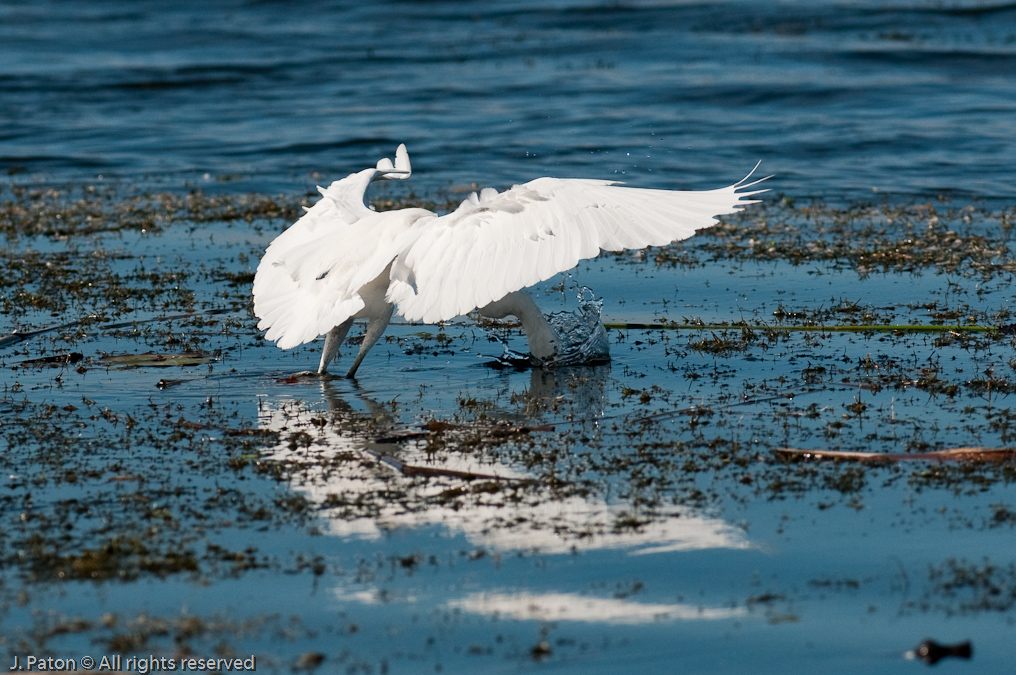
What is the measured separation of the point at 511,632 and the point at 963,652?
1.18 metres

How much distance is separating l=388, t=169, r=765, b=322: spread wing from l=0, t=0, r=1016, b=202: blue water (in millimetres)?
7200

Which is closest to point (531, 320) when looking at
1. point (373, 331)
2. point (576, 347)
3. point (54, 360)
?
point (576, 347)

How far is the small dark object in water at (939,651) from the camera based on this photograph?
10.7ft

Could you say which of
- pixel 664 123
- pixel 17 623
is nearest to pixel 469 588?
pixel 17 623

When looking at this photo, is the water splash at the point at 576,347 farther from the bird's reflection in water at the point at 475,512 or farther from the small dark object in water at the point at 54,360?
the small dark object in water at the point at 54,360

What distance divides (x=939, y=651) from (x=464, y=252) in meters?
3.04

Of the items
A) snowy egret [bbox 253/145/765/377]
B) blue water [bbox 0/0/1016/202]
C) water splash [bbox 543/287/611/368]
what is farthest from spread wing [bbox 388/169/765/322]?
blue water [bbox 0/0/1016/202]

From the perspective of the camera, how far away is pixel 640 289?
28.2ft

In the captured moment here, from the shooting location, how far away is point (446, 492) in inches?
177

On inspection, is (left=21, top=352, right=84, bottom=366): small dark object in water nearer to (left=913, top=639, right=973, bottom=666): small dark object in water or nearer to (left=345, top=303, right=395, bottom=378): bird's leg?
(left=345, top=303, right=395, bottom=378): bird's leg

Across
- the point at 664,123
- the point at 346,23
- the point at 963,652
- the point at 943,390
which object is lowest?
the point at 963,652

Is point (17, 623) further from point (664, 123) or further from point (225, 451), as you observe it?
point (664, 123)

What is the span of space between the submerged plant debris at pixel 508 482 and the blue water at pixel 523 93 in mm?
6342

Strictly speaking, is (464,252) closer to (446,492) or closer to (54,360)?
(446,492)
